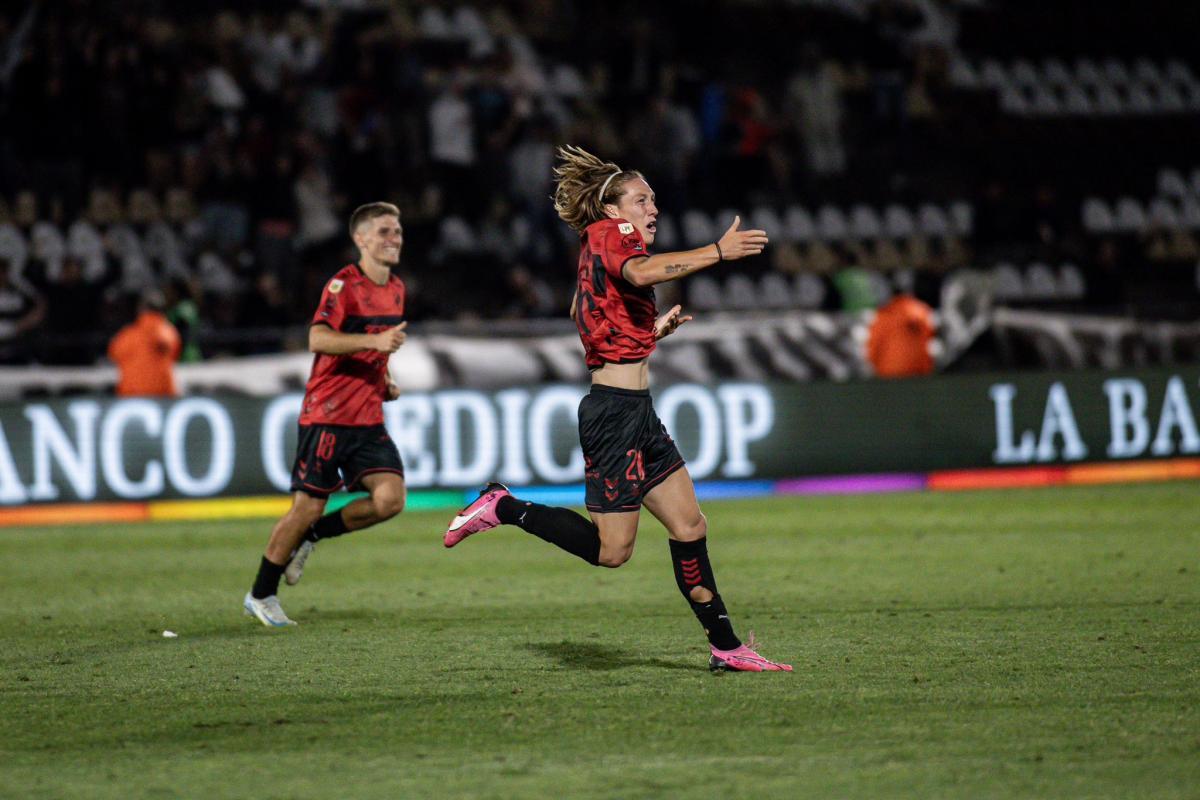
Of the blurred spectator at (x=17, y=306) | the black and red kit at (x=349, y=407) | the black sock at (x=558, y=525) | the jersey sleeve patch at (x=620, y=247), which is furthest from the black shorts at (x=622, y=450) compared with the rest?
the blurred spectator at (x=17, y=306)

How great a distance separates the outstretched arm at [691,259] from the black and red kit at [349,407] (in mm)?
2367

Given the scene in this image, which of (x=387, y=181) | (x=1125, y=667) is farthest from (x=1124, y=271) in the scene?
(x=1125, y=667)

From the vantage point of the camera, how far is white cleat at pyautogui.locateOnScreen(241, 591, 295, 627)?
839cm

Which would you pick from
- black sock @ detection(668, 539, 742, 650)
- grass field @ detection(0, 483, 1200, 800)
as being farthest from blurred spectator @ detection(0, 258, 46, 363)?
black sock @ detection(668, 539, 742, 650)

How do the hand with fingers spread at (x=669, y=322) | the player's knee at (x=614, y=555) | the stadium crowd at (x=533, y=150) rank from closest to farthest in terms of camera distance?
the player's knee at (x=614, y=555) → the hand with fingers spread at (x=669, y=322) → the stadium crowd at (x=533, y=150)

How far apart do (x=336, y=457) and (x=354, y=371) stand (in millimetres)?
445

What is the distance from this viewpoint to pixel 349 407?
8.61m

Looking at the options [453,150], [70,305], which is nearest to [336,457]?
[70,305]

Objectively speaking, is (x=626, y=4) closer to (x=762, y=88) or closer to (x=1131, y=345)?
(x=762, y=88)

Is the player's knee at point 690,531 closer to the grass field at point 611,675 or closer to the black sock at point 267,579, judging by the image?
the grass field at point 611,675

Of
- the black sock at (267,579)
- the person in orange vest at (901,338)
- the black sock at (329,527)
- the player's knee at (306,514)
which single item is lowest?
the black sock at (267,579)

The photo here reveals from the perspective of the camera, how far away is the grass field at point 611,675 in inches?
201

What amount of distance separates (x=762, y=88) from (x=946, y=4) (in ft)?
13.7

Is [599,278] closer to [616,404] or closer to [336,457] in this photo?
[616,404]
